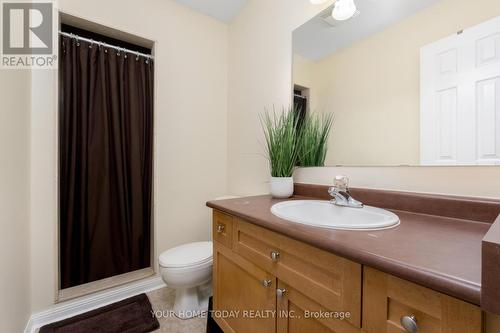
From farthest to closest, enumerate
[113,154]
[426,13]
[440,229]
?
[113,154], [426,13], [440,229]

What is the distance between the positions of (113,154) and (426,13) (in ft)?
6.63

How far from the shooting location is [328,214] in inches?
41.6

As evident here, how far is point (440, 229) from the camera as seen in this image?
0.67 meters

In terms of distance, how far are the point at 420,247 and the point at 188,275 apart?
1251 millimetres

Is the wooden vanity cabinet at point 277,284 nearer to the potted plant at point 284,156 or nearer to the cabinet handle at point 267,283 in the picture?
the cabinet handle at point 267,283

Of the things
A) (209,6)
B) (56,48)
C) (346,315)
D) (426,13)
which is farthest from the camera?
(209,6)

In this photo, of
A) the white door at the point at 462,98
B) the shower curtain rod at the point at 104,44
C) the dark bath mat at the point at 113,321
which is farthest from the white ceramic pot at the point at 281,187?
the shower curtain rod at the point at 104,44

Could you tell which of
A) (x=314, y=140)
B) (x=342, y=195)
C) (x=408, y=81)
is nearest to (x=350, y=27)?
(x=408, y=81)

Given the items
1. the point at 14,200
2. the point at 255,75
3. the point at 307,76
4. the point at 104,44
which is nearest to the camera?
the point at 14,200

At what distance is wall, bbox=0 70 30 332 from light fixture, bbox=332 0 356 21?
5.54ft

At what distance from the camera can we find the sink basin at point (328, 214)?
2.66 ft

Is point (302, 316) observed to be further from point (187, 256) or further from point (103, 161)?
point (103, 161)

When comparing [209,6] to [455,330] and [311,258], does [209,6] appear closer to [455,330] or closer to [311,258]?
[311,258]

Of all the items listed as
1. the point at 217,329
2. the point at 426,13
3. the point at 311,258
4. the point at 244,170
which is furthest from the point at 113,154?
the point at 426,13
